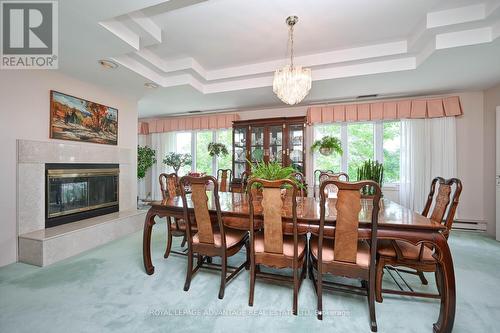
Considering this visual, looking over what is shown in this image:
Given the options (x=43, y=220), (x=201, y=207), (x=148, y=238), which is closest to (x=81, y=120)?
(x=43, y=220)

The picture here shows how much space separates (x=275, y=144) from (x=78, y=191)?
329cm

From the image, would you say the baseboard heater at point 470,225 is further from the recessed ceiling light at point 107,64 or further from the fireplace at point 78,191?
the fireplace at point 78,191

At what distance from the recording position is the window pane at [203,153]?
534 cm

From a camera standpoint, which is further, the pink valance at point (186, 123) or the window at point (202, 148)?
the window at point (202, 148)

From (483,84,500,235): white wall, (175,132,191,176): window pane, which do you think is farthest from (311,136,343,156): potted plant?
(175,132,191,176): window pane

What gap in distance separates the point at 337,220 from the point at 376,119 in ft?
10.6

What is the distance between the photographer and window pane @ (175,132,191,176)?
5.55 m

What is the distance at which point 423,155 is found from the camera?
148 inches

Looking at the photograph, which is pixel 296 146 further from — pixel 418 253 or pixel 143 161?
pixel 143 161

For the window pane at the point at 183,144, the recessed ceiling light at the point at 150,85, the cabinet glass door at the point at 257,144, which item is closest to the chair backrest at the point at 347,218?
the cabinet glass door at the point at 257,144

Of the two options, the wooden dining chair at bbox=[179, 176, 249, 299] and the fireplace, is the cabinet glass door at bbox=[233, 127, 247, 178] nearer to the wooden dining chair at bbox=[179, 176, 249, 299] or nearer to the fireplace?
the fireplace

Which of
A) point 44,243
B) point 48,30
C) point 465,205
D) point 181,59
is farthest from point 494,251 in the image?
point 48,30

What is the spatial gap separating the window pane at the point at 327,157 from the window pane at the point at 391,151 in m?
0.83

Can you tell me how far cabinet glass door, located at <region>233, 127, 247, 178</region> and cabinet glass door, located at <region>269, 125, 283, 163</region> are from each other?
1.91 ft
